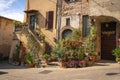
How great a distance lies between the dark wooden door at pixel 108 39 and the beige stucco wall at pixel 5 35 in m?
12.6

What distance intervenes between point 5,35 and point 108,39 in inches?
524

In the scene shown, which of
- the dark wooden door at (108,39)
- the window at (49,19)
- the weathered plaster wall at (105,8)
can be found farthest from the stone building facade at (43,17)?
the weathered plaster wall at (105,8)

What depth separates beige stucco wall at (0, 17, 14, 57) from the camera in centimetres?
2750

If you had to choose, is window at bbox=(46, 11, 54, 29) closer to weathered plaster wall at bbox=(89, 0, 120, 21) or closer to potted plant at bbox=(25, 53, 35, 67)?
potted plant at bbox=(25, 53, 35, 67)

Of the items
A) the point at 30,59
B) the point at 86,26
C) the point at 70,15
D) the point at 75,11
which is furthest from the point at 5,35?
the point at 86,26

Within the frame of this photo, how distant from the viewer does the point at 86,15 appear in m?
21.4

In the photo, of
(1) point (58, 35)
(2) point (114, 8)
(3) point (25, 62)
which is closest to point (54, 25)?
(1) point (58, 35)

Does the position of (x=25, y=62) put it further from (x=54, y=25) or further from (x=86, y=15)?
(x=86, y=15)

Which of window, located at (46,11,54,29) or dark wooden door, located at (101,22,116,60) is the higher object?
window, located at (46,11,54,29)

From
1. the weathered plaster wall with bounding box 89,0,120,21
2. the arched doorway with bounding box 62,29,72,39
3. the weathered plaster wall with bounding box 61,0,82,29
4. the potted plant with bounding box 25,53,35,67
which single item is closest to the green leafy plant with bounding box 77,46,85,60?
the weathered plaster wall with bounding box 89,0,120,21

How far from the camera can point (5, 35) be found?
28109 millimetres

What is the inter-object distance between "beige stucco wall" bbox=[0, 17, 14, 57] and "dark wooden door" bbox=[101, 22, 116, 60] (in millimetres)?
12606

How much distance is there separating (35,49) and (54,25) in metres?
3.07

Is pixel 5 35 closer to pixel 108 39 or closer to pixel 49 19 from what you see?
pixel 49 19
